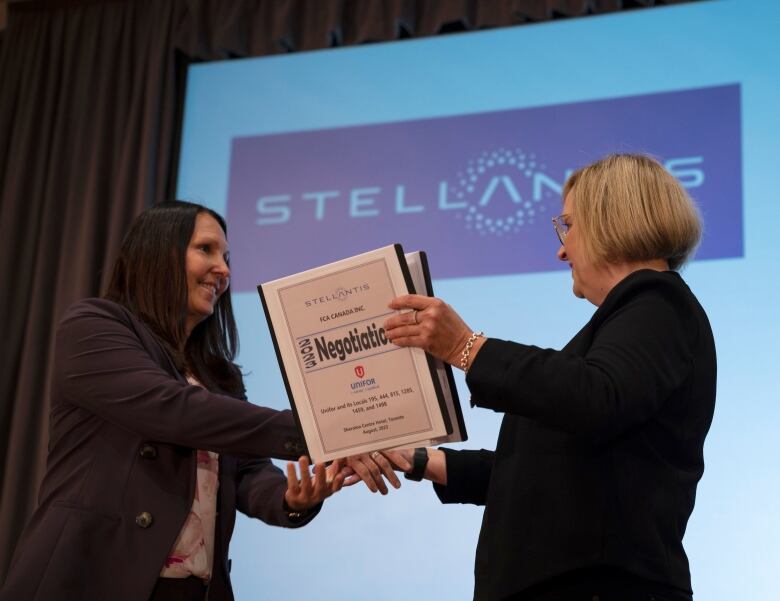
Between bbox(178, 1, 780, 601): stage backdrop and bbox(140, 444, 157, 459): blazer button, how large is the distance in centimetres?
120

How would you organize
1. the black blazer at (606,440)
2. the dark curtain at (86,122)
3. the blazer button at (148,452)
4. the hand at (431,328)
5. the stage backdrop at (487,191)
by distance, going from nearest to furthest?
the black blazer at (606,440)
the hand at (431,328)
the blazer button at (148,452)
the stage backdrop at (487,191)
the dark curtain at (86,122)

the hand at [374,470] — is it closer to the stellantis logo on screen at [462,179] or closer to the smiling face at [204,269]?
the smiling face at [204,269]

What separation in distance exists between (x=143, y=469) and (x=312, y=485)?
374 millimetres

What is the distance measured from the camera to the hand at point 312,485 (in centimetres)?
231

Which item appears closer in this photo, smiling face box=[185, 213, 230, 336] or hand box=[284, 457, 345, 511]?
hand box=[284, 457, 345, 511]

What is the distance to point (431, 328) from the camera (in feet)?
5.76

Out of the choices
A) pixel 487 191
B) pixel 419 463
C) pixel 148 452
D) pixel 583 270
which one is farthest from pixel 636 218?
pixel 487 191

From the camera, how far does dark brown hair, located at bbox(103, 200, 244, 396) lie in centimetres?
249

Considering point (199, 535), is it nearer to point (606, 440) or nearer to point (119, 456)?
point (119, 456)

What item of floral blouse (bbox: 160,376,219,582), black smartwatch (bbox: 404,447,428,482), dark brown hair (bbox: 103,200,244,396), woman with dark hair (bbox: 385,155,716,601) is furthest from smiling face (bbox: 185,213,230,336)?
woman with dark hair (bbox: 385,155,716,601)

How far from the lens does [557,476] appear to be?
175 centimetres

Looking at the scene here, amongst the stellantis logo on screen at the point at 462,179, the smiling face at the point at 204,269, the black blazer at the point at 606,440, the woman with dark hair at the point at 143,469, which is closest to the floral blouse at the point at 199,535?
the woman with dark hair at the point at 143,469

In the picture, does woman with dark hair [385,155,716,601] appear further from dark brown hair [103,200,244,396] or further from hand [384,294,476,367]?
dark brown hair [103,200,244,396]

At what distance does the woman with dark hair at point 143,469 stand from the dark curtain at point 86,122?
1.75 metres
